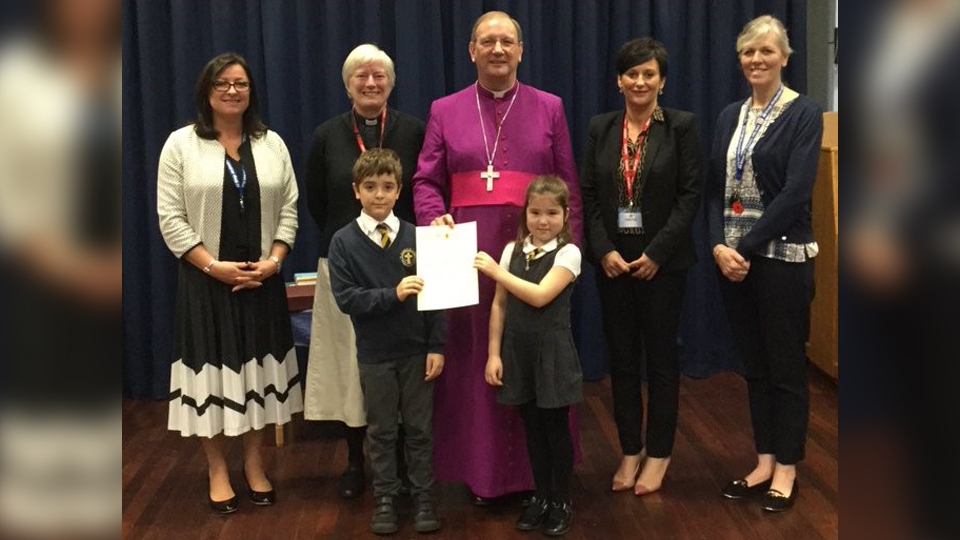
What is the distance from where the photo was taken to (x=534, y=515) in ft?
9.68

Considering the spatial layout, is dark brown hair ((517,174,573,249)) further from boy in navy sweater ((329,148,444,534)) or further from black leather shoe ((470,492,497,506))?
black leather shoe ((470,492,497,506))

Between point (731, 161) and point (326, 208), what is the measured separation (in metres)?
1.46

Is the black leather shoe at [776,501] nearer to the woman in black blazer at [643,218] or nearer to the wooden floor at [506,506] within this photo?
the wooden floor at [506,506]

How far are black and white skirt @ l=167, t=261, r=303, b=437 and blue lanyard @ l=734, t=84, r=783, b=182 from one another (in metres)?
1.63

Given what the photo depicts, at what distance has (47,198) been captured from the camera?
0.49 metres

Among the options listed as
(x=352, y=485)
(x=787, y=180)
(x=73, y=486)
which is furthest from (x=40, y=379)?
(x=352, y=485)

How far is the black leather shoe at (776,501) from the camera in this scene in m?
3.05

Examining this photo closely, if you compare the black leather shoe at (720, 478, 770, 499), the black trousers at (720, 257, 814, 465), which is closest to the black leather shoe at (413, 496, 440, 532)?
the black leather shoe at (720, 478, 770, 499)

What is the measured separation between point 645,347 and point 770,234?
0.60 metres

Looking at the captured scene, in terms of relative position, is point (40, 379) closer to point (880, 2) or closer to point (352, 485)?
point (880, 2)

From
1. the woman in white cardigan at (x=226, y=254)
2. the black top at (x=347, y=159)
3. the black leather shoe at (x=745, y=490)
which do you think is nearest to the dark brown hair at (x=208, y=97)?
the woman in white cardigan at (x=226, y=254)

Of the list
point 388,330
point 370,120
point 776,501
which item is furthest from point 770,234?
point 370,120

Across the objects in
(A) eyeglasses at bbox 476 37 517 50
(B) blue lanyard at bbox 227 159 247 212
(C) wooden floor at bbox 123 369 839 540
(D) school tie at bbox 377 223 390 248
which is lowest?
(C) wooden floor at bbox 123 369 839 540

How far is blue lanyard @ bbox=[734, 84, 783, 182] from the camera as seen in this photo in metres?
2.92
